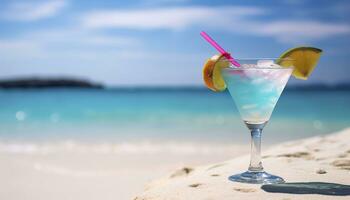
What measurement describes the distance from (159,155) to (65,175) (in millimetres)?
2267

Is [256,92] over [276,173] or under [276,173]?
over

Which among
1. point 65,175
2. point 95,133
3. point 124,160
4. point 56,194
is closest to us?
point 56,194

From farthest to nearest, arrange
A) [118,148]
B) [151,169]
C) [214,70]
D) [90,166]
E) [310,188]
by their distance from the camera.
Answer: [118,148] → [90,166] → [151,169] → [214,70] → [310,188]

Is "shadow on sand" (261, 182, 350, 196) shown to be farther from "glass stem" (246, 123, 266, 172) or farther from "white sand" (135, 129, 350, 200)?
"glass stem" (246, 123, 266, 172)

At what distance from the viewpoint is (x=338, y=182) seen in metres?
2.68

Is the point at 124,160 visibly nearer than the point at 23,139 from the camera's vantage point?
Yes

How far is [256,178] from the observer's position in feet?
A: 8.96

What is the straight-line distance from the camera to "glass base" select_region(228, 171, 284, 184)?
8.80 ft

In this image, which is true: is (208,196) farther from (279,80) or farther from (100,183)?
(100,183)

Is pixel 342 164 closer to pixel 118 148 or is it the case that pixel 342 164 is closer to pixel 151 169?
pixel 151 169

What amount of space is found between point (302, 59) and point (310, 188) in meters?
0.70

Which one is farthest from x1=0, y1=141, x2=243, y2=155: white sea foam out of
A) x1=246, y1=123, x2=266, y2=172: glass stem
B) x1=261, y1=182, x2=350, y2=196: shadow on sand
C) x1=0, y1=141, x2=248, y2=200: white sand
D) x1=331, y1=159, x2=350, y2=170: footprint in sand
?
x1=261, y1=182, x2=350, y2=196: shadow on sand

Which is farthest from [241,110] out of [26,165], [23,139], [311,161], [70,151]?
[23,139]

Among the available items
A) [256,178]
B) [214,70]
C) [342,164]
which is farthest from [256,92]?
[342,164]
